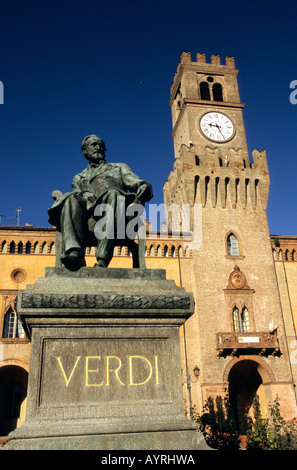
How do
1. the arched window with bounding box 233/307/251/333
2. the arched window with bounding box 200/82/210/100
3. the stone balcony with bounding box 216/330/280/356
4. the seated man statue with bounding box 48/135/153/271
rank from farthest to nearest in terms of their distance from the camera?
the arched window with bounding box 200/82/210/100 → the arched window with bounding box 233/307/251/333 → the stone balcony with bounding box 216/330/280/356 → the seated man statue with bounding box 48/135/153/271

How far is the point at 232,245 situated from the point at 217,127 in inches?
382

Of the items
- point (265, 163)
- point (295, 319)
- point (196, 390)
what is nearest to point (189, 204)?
point (265, 163)

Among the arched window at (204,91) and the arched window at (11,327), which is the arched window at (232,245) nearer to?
the arched window at (204,91)

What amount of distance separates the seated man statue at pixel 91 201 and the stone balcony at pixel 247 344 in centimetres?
2026

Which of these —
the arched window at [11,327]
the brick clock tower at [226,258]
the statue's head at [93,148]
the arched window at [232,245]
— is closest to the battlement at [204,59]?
the brick clock tower at [226,258]

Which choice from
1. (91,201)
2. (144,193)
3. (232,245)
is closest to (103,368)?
(91,201)

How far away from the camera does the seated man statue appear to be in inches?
173

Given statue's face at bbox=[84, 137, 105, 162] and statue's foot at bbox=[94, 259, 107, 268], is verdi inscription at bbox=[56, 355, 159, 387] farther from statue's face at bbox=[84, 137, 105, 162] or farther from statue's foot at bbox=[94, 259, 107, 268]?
statue's face at bbox=[84, 137, 105, 162]

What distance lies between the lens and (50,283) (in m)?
4.00

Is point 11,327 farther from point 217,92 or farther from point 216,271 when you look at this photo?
point 217,92

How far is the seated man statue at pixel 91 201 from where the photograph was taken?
4.40 metres

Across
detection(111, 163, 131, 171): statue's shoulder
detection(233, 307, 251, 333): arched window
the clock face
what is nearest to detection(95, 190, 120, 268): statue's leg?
detection(111, 163, 131, 171): statue's shoulder

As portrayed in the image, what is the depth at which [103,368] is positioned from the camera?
3.69m
